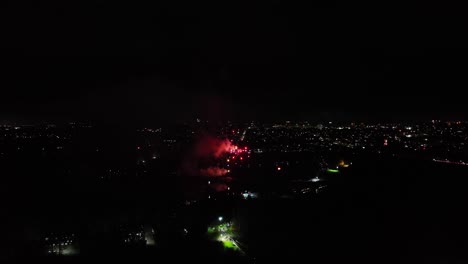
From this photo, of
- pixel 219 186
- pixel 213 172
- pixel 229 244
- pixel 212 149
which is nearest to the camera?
pixel 229 244

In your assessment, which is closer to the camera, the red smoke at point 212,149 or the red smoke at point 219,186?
the red smoke at point 219,186

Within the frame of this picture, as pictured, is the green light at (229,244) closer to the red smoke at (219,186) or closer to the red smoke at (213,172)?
the red smoke at (219,186)

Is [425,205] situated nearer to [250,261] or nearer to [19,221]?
[250,261]

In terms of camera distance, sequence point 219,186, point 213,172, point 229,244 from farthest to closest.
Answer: point 213,172 < point 219,186 < point 229,244

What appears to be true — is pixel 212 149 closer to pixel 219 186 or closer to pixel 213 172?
pixel 213 172

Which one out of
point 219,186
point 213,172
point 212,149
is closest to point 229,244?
point 219,186

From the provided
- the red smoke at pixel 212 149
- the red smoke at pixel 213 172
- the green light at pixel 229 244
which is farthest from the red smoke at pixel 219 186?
the red smoke at pixel 212 149

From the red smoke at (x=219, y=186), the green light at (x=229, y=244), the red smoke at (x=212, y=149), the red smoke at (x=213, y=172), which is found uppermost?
the green light at (x=229, y=244)

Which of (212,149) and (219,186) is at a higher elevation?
(219,186)
